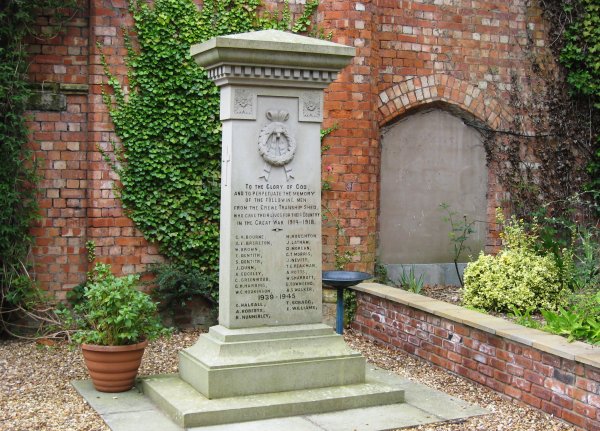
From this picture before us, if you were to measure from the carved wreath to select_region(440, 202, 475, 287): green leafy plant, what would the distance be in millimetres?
3963

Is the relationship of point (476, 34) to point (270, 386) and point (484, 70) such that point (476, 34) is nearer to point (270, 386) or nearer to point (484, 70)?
point (484, 70)

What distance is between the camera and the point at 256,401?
5566 mm

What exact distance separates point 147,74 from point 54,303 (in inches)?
94.0

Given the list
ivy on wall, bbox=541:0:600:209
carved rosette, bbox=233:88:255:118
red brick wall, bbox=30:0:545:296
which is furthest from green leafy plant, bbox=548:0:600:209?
carved rosette, bbox=233:88:255:118

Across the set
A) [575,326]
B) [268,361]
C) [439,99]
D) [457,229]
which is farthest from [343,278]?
[439,99]

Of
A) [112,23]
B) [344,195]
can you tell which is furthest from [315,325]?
[112,23]

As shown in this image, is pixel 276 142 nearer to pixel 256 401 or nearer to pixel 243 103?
pixel 243 103

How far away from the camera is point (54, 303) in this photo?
7949mm

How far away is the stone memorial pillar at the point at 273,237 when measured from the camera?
5723mm

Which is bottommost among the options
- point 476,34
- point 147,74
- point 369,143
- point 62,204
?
point 62,204

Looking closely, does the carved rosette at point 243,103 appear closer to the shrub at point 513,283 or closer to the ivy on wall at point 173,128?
the ivy on wall at point 173,128

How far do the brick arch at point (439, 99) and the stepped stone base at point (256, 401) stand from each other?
385 cm

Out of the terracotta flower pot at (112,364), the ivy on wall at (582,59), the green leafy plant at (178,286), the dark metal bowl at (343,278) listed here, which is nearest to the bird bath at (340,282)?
the dark metal bowl at (343,278)

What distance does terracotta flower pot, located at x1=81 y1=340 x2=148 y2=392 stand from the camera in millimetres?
5984
